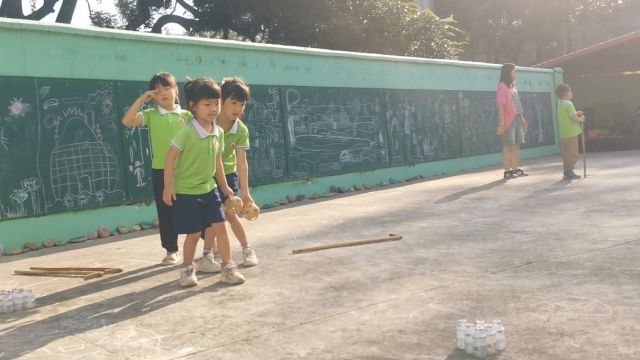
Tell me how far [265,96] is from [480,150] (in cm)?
712

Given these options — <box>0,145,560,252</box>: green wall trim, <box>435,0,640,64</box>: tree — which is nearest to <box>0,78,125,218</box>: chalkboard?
<box>0,145,560,252</box>: green wall trim

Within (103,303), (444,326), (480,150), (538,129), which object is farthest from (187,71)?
(538,129)

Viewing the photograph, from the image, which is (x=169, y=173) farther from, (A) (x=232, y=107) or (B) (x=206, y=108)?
(A) (x=232, y=107)

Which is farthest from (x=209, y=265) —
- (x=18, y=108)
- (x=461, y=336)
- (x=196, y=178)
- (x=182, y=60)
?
(x=182, y=60)

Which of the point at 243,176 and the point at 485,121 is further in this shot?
the point at 485,121

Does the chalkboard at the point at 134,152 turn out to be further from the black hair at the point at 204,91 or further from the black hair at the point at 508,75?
the black hair at the point at 508,75

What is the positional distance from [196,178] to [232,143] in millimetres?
735

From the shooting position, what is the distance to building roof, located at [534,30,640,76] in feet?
57.2

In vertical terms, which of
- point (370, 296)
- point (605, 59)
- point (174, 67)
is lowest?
point (370, 296)

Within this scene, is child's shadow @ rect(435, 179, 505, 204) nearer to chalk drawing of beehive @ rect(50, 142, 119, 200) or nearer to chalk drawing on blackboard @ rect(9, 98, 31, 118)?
chalk drawing of beehive @ rect(50, 142, 119, 200)

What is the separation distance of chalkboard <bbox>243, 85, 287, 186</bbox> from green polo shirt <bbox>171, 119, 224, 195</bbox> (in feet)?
17.1

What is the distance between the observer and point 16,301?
4.19 metres

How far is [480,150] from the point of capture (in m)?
15.3

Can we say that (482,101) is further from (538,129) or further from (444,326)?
(444,326)
